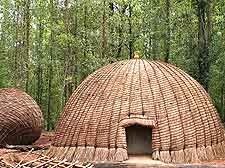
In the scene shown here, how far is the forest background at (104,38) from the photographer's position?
26344 mm

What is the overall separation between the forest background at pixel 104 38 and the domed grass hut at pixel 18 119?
6322mm

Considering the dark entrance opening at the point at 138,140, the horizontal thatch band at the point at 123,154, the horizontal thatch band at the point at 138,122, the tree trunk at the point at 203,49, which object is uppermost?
the tree trunk at the point at 203,49

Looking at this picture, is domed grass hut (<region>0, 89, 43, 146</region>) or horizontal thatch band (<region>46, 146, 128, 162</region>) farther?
domed grass hut (<region>0, 89, 43, 146</region>)

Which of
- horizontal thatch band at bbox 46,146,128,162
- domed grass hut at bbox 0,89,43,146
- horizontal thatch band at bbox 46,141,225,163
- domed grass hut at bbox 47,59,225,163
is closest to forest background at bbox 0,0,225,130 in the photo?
domed grass hut at bbox 0,89,43,146

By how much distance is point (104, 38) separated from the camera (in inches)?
1038

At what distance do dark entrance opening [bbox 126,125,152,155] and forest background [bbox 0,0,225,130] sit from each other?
30.7 feet

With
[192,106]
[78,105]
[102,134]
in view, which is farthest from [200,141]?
[78,105]

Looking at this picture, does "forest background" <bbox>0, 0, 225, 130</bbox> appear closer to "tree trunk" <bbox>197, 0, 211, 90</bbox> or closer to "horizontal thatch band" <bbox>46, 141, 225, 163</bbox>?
"tree trunk" <bbox>197, 0, 211, 90</bbox>

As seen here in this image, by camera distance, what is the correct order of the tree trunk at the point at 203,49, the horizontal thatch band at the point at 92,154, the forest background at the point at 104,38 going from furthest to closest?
the forest background at the point at 104,38, the tree trunk at the point at 203,49, the horizontal thatch band at the point at 92,154

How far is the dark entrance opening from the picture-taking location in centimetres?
1488

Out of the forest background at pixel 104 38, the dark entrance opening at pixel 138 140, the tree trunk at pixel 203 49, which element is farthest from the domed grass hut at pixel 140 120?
the forest background at pixel 104 38

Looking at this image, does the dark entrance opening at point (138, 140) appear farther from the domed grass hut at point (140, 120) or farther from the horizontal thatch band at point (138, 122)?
the horizontal thatch band at point (138, 122)

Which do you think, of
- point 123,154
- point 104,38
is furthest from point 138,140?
point 104,38

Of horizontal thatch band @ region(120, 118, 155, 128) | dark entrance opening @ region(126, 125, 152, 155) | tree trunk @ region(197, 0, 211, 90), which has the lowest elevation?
dark entrance opening @ region(126, 125, 152, 155)
